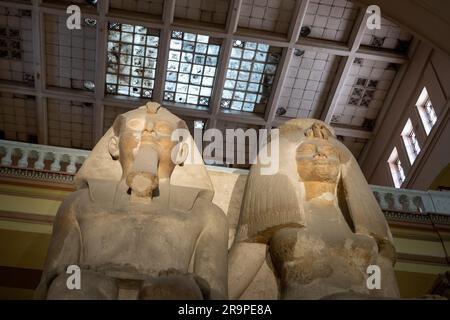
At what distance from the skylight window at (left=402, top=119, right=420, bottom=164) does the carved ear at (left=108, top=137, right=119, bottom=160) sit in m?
10.0

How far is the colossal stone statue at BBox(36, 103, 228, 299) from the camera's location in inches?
114

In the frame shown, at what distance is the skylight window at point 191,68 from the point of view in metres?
12.3

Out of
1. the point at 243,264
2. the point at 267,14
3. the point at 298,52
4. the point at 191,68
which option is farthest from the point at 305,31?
the point at 243,264

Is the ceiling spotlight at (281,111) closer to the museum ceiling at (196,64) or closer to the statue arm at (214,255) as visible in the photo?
the museum ceiling at (196,64)

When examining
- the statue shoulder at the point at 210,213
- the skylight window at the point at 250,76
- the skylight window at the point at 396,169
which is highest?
the skylight window at the point at 250,76

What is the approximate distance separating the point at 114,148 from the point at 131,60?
8.68m

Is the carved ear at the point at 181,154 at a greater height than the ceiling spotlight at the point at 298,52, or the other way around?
the ceiling spotlight at the point at 298,52

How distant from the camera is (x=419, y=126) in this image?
503 inches

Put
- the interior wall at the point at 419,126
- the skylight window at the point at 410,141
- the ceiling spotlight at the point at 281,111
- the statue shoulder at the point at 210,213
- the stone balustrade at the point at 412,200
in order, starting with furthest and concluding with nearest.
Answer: the ceiling spotlight at the point at 281,111, the skylight window at the point at 410,141, the interior wall at the point at 419,126, the stone balustrade at the point at 412,200, the statue shoulder at the point at 210,213

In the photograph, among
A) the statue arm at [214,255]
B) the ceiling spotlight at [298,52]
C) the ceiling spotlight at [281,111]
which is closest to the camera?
the statue arm at [214,255]

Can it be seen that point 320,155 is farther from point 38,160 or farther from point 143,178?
point 38,160

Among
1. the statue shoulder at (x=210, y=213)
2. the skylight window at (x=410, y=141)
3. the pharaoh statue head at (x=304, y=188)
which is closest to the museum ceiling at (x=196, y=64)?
the skylight window at (x=410, y=141)

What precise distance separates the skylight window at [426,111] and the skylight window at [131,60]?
5.94 meters
